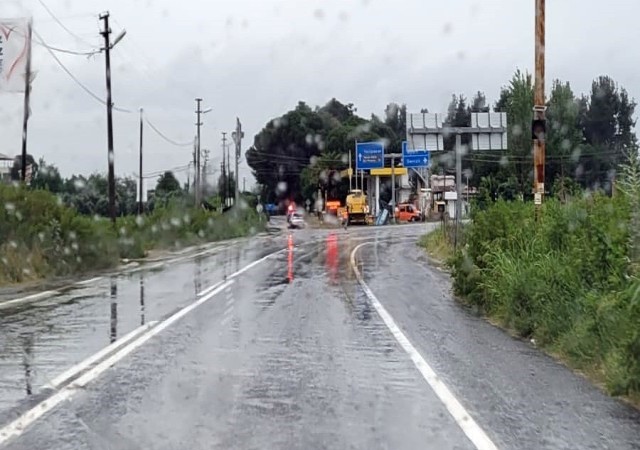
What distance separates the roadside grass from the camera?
1009 cm

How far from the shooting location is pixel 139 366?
1048 cm

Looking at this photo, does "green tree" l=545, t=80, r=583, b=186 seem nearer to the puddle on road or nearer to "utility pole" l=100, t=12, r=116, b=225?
"utility pole" l=100, t=12, r=116, b=225

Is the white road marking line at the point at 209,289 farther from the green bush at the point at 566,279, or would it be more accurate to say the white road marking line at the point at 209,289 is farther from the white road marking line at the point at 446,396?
the white road marking line at the point at 446,396

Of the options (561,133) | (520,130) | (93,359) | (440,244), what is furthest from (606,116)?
(93,359)

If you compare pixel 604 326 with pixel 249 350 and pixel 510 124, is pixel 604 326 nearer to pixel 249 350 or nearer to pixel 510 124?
pixel 249 350

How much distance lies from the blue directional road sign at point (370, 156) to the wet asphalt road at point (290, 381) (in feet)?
206

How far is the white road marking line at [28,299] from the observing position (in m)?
17.8

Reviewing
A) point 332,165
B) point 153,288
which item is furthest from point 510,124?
point 332,165

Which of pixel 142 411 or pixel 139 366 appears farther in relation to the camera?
pixel 139 366

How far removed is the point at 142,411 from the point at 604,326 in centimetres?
580

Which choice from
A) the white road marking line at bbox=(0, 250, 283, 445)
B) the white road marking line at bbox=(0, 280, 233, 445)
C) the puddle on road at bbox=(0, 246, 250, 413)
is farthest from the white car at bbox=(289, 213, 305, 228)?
the white road marking line at bbox=(0, 280, 233, 445)

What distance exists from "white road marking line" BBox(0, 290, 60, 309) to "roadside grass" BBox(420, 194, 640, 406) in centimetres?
895

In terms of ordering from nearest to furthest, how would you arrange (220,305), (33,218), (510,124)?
1. (220,305)
2. (33,218)
3. (510,124)

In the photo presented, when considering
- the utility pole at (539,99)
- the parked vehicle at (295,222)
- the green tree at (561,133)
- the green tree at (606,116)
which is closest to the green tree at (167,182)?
the parked vehicle at (295,222)
